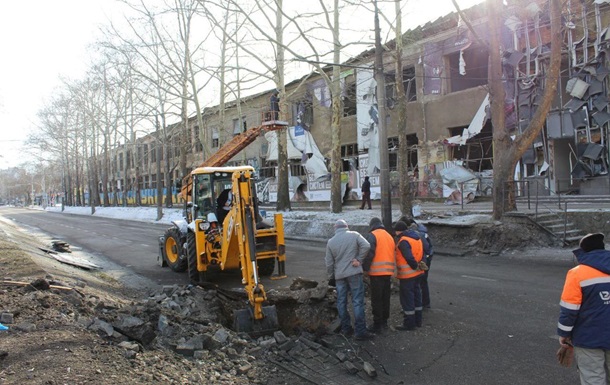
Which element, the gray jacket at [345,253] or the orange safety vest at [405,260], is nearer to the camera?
the gray jacket at [345,253]

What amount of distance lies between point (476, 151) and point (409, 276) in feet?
63.6

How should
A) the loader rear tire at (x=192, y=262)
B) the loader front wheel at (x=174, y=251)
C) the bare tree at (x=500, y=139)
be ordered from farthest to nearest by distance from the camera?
the bare tree at (x=500, y=139)
the loader front wheel at (x=174, y=251)
the loader rear tire at (x=192, y=262)

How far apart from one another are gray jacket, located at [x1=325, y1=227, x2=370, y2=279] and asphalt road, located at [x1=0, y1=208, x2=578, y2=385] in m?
1.04

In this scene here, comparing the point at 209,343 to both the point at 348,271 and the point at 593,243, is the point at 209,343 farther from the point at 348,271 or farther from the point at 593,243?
the point at 593,243

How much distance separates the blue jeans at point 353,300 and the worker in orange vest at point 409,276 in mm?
717

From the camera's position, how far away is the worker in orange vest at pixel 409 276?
6717mm

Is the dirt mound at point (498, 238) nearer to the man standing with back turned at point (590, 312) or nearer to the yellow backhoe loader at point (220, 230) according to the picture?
the yellow backhoe loader at point (220, 230)

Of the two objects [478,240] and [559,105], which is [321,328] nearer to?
[478,240]

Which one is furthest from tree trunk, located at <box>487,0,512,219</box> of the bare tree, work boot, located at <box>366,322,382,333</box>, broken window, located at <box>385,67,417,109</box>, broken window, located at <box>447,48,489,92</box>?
broken window, located at <box>385,67,417,109</box>

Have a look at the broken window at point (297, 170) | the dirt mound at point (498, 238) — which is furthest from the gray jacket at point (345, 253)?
the broken window at point (297, 170)

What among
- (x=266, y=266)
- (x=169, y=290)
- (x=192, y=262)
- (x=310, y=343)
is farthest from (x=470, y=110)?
(x=310, y=343)

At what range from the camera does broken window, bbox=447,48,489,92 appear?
24500mm

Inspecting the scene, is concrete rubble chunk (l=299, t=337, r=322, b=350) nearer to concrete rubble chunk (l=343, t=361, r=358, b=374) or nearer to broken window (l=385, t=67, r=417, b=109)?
concrete rubble chunk (l=343, t=361, r=358, b=374)

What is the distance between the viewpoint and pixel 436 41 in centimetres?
2498
